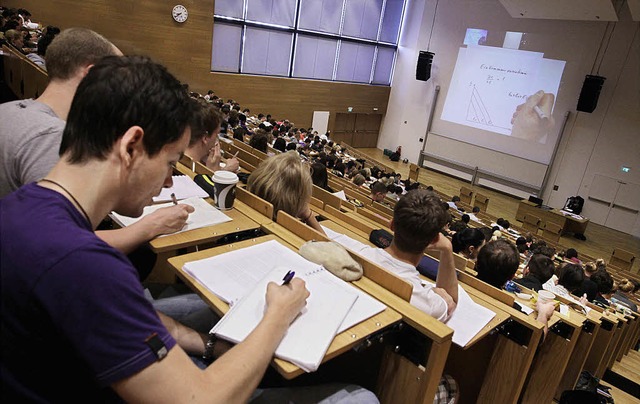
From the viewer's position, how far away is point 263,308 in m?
1.40

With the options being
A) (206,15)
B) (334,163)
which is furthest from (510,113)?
(206,15)

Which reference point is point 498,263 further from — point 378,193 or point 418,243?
point 378,193

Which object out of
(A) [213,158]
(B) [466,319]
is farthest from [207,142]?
(B) [466,319]

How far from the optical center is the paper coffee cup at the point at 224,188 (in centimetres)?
229

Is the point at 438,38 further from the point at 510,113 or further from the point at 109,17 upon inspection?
the point at 109,17

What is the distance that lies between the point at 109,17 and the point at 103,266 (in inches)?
503

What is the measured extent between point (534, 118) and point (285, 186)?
14050 millimetres

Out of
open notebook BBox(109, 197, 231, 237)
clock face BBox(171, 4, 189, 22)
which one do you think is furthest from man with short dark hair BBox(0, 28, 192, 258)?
clock face BBox(171, 4, 189, 22)

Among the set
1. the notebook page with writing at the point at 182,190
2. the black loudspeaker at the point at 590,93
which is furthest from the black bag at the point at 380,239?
the black loudspeaker at the point at 590,93

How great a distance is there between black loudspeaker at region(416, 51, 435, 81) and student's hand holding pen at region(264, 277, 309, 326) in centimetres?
1660

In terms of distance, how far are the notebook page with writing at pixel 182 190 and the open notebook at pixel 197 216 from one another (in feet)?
0.23

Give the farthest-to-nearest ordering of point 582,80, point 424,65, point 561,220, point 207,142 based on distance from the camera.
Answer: point 424,65, point 582,80, point 561,220, point 207,142

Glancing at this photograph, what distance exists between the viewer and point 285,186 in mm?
2688

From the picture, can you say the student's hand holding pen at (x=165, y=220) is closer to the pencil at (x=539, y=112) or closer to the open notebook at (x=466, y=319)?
the open notebook at (x=466, y=319)
